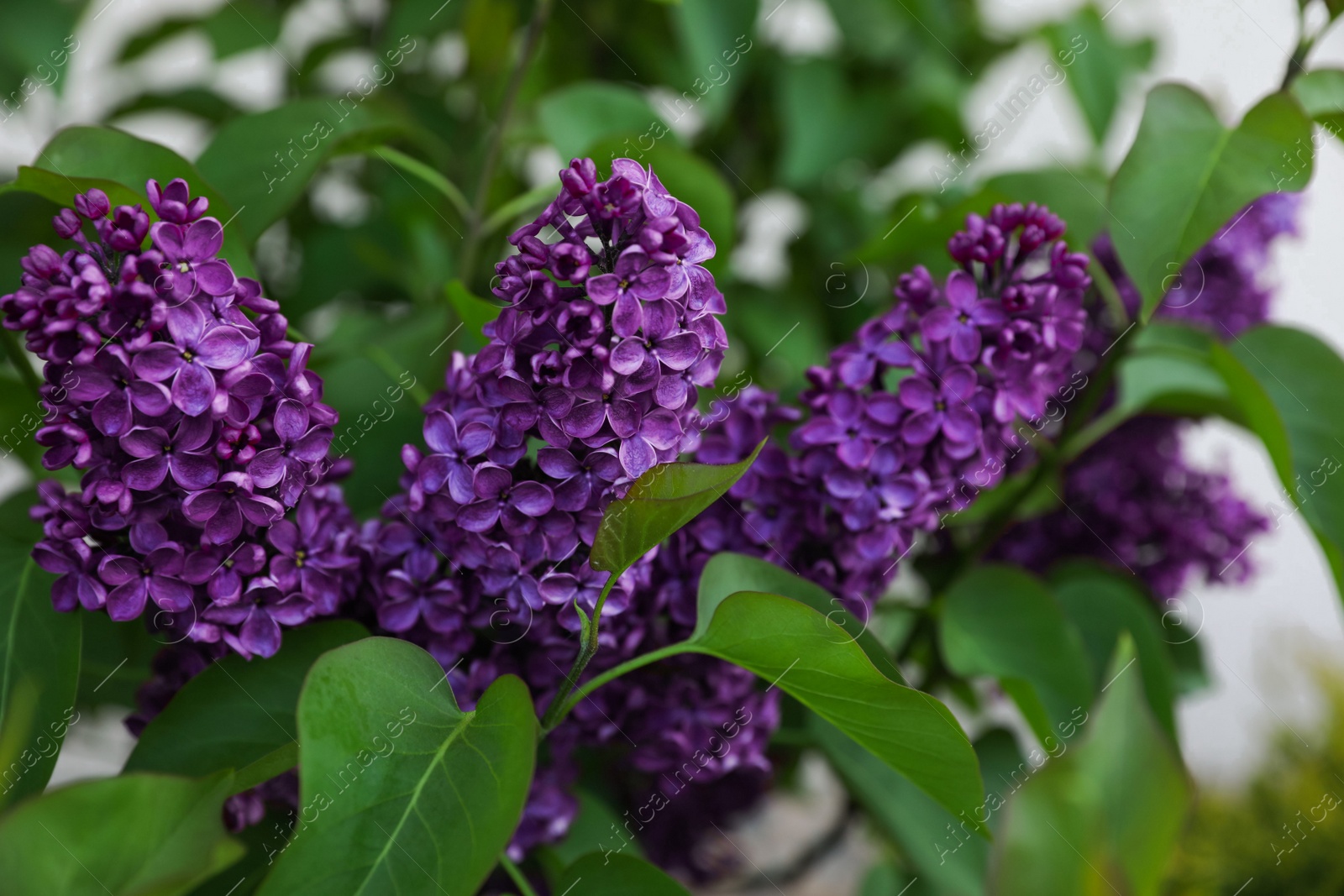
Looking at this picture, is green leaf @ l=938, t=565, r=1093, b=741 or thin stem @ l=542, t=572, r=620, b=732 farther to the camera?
green leaf @ l=938, t=565, r=1093, b=741

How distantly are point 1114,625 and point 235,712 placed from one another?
455 mm

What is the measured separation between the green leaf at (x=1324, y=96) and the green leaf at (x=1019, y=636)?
259 millimetres

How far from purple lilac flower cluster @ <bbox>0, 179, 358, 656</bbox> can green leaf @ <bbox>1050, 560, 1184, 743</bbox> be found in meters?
0.42

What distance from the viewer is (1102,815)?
25 cm

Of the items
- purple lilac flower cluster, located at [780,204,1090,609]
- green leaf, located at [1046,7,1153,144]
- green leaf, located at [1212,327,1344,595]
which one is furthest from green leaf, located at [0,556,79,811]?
green leaf, located at [1046,7,1153,144]

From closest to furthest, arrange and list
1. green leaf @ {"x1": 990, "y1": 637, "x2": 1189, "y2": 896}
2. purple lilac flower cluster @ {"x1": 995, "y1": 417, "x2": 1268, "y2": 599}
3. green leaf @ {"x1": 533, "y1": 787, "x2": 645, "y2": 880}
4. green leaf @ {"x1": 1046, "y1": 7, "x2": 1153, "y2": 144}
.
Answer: green leaf @ {"x1": 990, "y1": 637, "x2": 1189, "y2": 896}
green leaf @ {"x1": 533, "y1": 787, "x2": 645, "y2": 880}
purple lilac flower cluster @ {"x1": 995, "y1": 417, "x2": 1268, "y2": 599}
green leaf @ {"x1": 1046, "y1": 7, "x2": 1153, "y2": 144}

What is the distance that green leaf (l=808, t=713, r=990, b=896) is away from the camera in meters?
0.54

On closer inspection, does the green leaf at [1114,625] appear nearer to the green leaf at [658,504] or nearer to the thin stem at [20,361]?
the green leaf at [658,504]

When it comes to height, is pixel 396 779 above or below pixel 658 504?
below

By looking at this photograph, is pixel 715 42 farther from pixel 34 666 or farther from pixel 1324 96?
pixel 34 666

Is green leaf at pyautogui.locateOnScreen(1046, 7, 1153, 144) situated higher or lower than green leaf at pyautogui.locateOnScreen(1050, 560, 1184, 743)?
higher

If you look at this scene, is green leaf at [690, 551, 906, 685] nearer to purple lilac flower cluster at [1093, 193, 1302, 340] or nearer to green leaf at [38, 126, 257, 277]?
green leaf at [38, 126, 257, 277]

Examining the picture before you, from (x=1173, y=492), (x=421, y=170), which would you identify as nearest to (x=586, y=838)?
(x=421, y=170)

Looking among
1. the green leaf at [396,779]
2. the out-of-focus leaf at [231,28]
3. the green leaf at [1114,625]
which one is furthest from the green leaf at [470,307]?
the out-of-focus leaf at [231,28]
